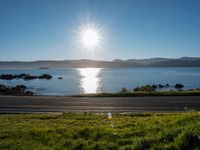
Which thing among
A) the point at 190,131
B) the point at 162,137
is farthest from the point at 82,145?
the point at 190,131

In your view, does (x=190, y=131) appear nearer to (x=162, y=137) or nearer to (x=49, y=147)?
(x=162, y=137)

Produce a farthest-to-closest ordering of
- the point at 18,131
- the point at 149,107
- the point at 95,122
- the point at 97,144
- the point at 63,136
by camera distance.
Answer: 1. the point at 149,107
2. the point at 95,122
3. the point at 18,131
4. the point at 63,136
5. the point at 97,144

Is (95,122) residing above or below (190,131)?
below

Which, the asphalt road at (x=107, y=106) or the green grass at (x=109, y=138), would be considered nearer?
the green grass at (x=109, y=138)

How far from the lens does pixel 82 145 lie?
8.39 m

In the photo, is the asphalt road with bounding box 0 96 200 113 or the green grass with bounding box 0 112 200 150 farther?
the asphalt road with bounding box 0 96 200 113

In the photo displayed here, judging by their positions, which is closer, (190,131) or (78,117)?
(190,131)

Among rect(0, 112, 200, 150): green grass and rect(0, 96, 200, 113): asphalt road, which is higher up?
rect(0, 112, 200, 150): green grass

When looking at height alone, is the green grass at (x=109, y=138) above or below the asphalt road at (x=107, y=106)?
above

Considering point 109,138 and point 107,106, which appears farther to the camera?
point 107,106

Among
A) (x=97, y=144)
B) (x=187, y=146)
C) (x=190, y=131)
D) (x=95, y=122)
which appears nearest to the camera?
(x=187, y=146)

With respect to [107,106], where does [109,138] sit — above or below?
above

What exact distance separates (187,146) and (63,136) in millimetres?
4277

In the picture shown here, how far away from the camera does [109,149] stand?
7.79 metres
